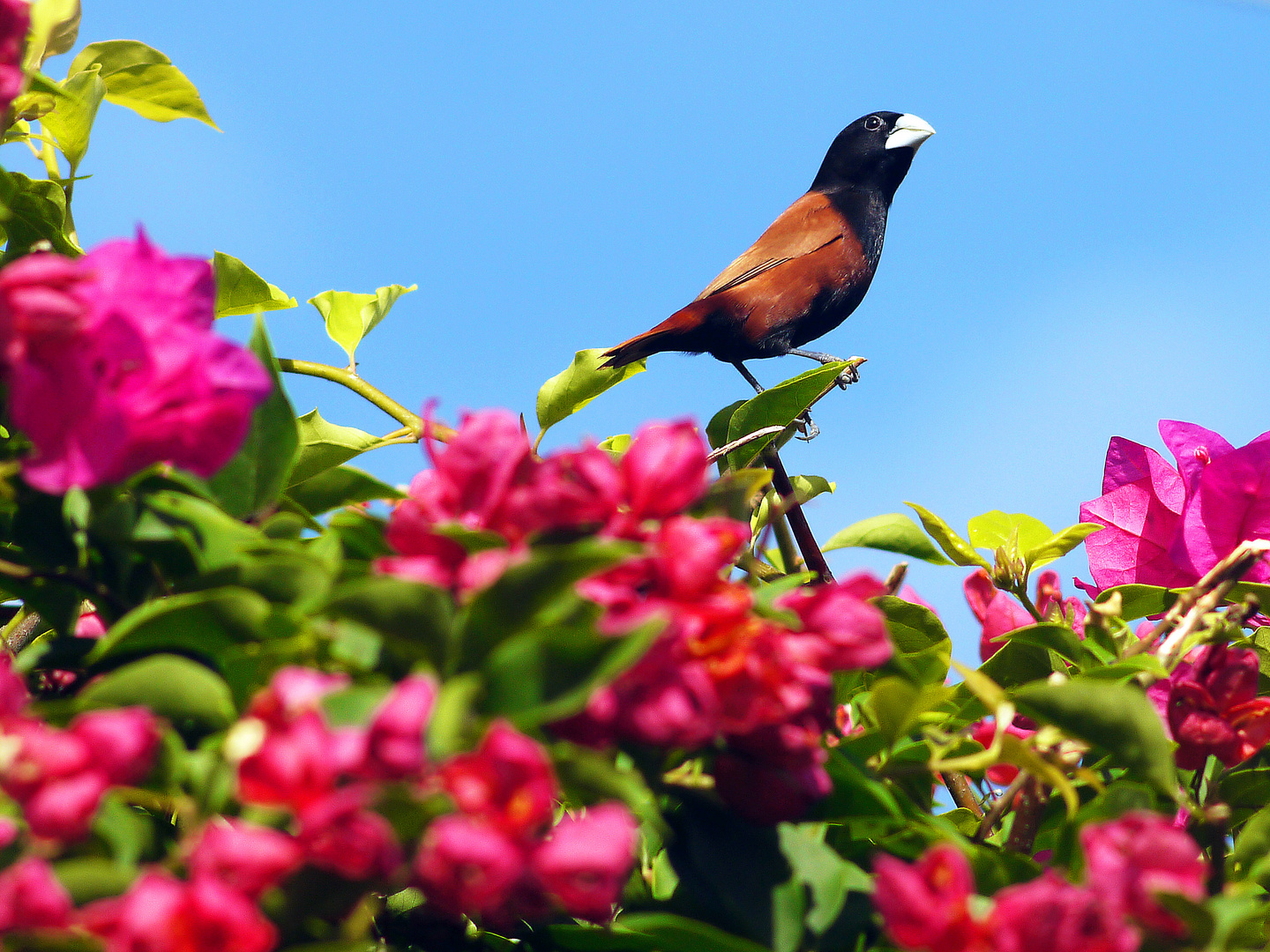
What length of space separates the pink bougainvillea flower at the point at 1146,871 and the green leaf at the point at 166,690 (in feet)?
1.40

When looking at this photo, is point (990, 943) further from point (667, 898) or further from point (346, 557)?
point (346, 557)

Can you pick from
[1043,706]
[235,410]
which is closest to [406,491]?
[235,410]

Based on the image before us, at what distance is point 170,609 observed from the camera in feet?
1.87

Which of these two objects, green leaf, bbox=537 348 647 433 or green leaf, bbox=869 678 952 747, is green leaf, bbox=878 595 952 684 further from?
green leaf, bbox=537 348 647 433

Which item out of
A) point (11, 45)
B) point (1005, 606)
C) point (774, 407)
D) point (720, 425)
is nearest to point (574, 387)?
point (720, 425)

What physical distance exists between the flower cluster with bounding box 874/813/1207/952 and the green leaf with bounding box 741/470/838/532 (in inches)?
35.3

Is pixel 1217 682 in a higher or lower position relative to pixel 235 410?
lower

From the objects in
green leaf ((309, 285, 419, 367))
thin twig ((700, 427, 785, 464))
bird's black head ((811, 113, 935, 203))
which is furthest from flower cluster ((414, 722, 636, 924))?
bird's black head ((811, 113, 935, 203))

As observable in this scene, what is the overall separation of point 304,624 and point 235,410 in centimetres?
13

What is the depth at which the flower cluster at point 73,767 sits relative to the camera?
0.48 meters

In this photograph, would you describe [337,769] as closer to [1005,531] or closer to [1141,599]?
[1141,599]

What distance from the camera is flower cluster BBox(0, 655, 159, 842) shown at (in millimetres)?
477

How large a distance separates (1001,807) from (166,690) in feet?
1.96

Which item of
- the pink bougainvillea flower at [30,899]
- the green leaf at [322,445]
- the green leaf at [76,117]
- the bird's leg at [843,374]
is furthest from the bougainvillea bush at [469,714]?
the bird's leg at [843,374]
